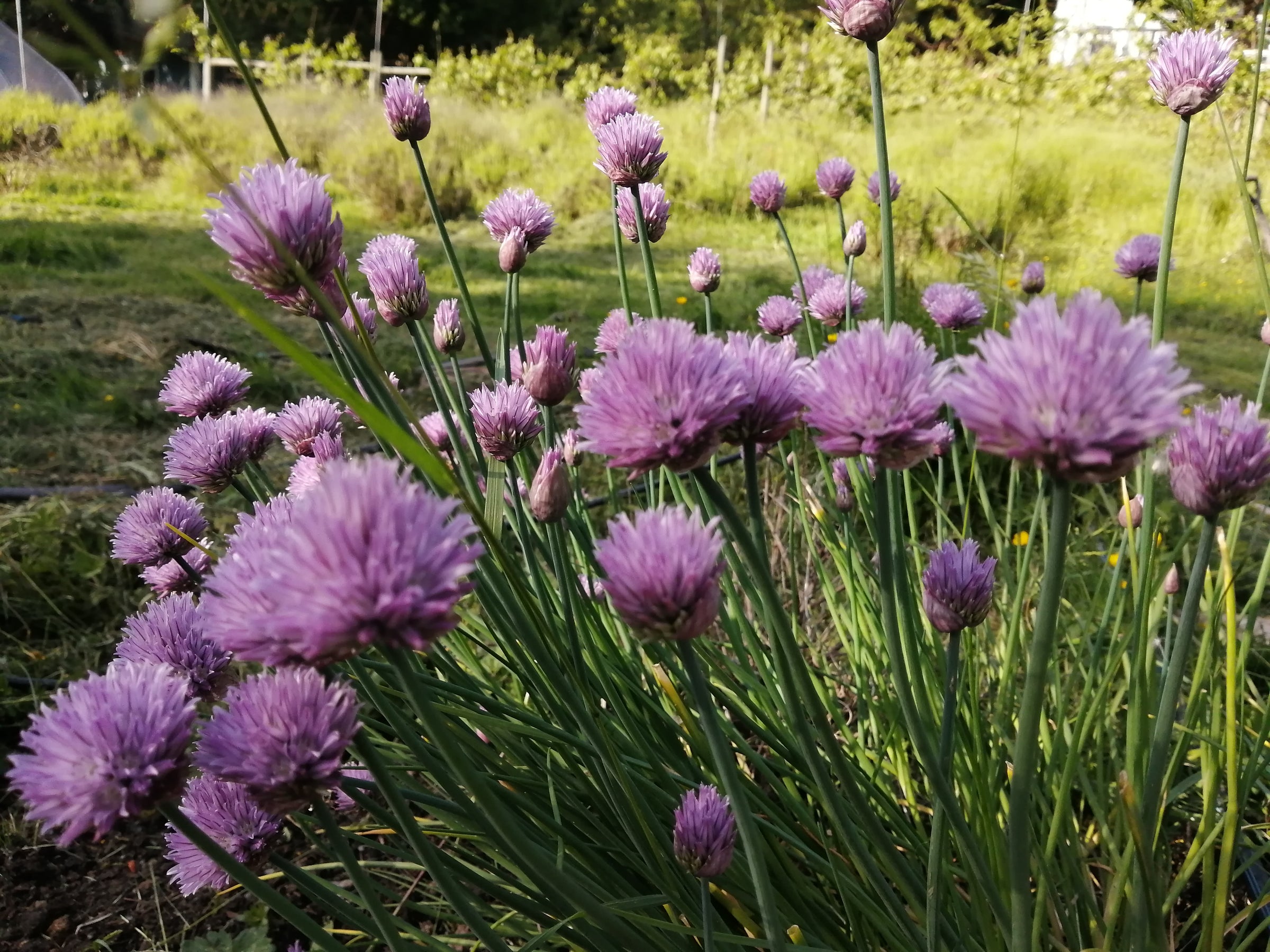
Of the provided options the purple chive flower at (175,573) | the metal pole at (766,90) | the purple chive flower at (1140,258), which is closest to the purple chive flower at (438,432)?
the purple chive flower at (175,573)

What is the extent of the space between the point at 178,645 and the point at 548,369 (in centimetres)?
42

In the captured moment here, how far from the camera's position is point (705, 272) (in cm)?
137

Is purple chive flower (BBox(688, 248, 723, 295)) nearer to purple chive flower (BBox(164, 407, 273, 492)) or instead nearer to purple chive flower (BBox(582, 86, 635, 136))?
purple chive flower (BBox(582, 86, 635, 136))

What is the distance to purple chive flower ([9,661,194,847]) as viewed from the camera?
0.49 metres

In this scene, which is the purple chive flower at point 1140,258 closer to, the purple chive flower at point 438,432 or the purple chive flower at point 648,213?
the purple chive flower at point 648,213

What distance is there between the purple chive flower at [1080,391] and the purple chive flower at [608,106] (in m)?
0.92

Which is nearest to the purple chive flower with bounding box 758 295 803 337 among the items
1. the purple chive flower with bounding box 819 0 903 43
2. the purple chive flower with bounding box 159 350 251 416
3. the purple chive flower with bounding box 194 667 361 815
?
the purple chive flower with bounding box 819 0 903 43

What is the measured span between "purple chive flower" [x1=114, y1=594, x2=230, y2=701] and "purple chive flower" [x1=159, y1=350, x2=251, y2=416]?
427 mm

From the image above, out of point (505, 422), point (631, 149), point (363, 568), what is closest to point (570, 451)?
point (505, 422)

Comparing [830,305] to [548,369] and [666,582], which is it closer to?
[548,369]

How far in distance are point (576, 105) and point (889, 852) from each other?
10.9 meters

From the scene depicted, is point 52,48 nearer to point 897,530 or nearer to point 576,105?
point 897,530

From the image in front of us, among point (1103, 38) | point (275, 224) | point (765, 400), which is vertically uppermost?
point (1103, 38)

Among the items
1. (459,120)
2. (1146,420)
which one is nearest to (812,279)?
(1146,420)
